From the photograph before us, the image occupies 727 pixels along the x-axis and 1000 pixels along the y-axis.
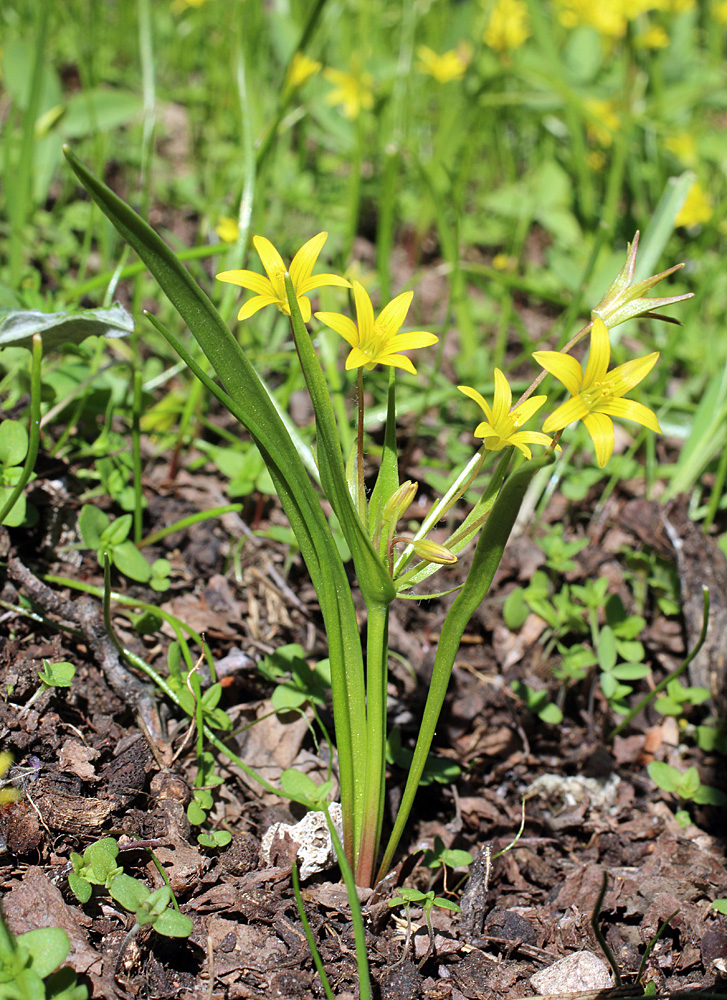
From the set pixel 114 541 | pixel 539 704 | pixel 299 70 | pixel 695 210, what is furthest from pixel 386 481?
pixel 695 210

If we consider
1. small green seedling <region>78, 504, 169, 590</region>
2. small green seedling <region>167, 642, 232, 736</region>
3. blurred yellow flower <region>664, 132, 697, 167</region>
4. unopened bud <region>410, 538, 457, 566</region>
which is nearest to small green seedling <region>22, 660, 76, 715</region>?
small green seedling <region>167, 642, 232, 736</region>

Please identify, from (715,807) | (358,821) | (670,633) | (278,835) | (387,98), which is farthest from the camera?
(387,98)

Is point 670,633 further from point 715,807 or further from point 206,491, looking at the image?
point 206,491

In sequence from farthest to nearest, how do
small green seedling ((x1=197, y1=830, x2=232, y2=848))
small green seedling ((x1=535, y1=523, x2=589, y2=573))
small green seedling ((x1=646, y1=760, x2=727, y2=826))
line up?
1. small green seedling ((x1=535, y1=523, x2=589, y2=573))
2. small green seedling ((x1=646, y1=760, x2=727, y2=826))
3. small green seedling ((x1=197, y1=830, x2=232, y2=848))

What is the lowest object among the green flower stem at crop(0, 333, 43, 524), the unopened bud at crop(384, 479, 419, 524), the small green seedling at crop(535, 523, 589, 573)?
the small green seedling at crop(535, 523, 589, 573)

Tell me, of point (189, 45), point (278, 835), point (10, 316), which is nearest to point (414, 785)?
point (278, 835)

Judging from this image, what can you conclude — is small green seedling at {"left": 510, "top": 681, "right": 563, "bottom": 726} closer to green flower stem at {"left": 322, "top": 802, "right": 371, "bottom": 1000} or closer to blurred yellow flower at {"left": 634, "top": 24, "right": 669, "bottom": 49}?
green flower stem at {"left": 322, "top": 802, "right": 371, "bottom": 1000}

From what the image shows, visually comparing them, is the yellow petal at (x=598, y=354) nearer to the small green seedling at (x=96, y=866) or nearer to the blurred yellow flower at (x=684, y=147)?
the small green seedling at (x=96, y=866)
